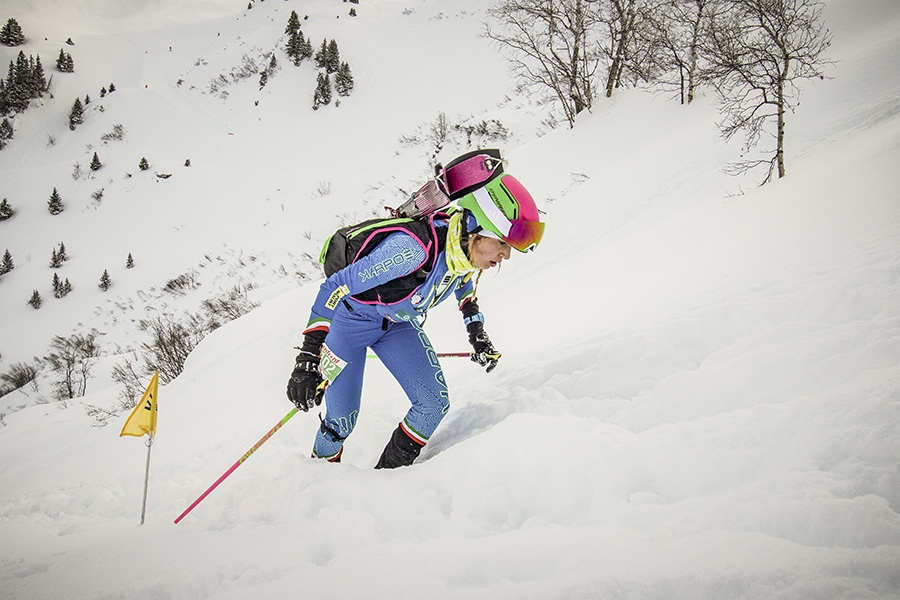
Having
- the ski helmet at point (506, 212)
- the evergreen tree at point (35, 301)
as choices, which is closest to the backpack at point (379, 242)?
the ski helmet at point (506, 212)

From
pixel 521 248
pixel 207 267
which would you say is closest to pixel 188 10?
pixel 207 267

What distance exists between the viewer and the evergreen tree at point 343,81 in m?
27.2

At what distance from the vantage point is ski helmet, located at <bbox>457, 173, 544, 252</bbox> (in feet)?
7.07

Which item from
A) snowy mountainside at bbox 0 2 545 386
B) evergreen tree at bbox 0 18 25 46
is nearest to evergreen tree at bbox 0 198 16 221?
snowy mountainside at bbox 0 2 545 386

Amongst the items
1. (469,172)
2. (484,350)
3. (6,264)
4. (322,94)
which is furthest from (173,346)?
(322,94)

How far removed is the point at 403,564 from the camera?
1.47 m

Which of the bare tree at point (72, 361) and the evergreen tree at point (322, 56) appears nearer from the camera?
the bare tree at point (72, 361)

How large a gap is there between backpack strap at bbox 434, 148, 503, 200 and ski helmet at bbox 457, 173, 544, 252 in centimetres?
5

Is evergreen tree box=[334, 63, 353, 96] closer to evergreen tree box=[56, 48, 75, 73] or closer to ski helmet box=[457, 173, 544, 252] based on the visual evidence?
evergreen tree box=[56, 48, 75, 73]

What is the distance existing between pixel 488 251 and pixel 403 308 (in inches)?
24.0

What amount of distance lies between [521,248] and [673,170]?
760cm

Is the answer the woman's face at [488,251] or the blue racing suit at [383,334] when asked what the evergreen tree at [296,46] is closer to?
the blue racing suit at [383,334]

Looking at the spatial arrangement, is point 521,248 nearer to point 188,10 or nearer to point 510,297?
point 510,297

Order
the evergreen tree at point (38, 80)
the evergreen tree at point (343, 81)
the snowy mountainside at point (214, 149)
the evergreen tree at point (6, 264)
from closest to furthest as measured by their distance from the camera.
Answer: the snowy mountainside at point (214, 149)
the evergreen tree at point (6, 264)
the evergreen tree at point (343, 81)
the evergreen tree at point (38, 80)
